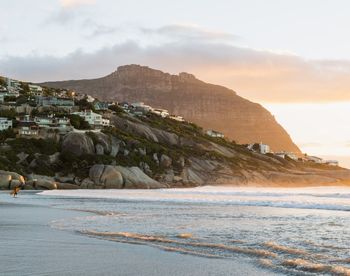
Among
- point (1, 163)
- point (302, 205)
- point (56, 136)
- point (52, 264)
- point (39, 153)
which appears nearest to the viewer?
point (52, 264)

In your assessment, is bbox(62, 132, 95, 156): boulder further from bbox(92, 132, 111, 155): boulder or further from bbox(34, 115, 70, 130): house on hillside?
bbox(34, 115, 70, 130): house on hillside

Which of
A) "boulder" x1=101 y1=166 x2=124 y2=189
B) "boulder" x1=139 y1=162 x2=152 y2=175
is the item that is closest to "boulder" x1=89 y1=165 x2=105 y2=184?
"boulder" x1=101 y1=166 x2=124 y2=189

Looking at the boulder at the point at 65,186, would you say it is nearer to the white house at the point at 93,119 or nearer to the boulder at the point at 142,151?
the boulder at the point at 142,151

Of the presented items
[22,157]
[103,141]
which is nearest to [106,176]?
[22,157]

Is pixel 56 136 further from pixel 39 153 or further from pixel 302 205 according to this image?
pixel 302 205

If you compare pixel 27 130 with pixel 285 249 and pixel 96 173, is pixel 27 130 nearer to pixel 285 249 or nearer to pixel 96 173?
pixel 96 173

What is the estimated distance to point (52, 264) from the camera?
42.0 ft

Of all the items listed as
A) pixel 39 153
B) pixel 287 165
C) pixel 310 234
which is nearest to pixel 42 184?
pixel 39 153

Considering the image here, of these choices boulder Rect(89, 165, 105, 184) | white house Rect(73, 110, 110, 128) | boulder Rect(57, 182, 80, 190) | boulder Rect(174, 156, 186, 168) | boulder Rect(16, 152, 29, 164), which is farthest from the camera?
white house Rect(73, 110, 110, 128)

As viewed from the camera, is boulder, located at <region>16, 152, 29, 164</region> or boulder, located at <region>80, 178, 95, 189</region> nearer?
boulder, located at <region>80, 178, 95, 189</region>

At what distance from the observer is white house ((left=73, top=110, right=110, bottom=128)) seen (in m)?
→ 142

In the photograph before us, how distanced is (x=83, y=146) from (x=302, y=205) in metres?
84.1

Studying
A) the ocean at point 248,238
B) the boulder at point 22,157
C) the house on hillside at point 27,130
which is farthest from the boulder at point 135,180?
the ocean at point 248,238

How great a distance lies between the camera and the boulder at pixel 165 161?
4995 inches
